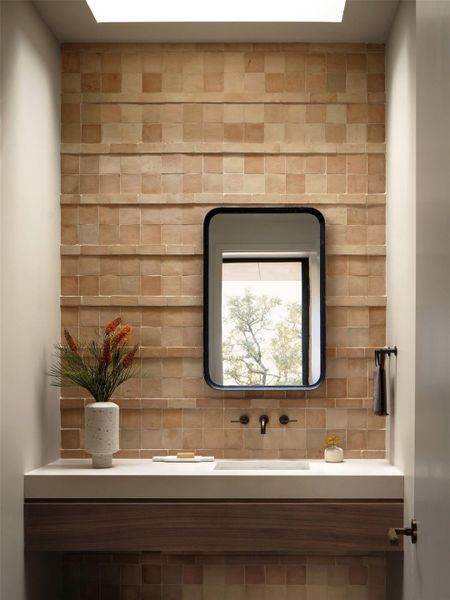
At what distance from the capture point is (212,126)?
3.68 m

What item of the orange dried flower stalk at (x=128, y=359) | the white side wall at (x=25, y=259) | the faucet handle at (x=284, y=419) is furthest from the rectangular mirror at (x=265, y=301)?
the white side wall at (x=25, y=259)

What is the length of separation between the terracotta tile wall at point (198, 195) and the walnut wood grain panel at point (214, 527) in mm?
514

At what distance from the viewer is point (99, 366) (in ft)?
11.0

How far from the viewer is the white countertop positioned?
3.12 metres

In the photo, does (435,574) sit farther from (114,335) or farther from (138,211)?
(138,211)

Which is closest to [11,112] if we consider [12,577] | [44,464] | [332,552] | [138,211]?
[138,211]

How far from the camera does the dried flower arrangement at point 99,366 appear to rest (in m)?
3.35

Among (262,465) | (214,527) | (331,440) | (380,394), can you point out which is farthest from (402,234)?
(214,527)

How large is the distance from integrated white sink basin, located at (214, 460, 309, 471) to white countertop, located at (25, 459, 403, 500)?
0.18 metres

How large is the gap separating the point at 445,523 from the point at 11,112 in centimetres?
215

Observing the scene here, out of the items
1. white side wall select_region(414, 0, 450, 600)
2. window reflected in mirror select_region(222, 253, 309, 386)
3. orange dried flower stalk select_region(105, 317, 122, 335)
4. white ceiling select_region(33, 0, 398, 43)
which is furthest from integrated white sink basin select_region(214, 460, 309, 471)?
white ceiling select_region(33, 0, 398, 43)

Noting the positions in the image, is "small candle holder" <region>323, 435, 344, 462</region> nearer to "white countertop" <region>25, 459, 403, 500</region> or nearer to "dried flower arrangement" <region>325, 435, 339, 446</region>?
"dried flower arrangement" <region>325, 435, 339, 446</region>

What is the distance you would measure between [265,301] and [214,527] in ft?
3.25

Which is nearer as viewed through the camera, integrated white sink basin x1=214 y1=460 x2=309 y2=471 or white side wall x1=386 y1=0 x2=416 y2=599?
white side wall x1=386 y1=0 x2=416 y2=599
